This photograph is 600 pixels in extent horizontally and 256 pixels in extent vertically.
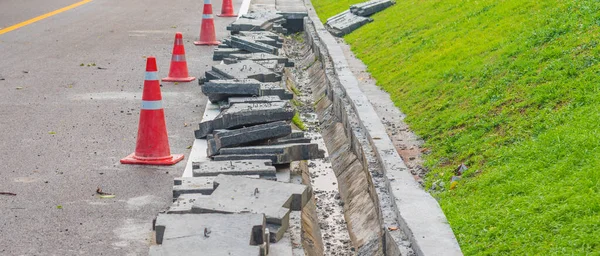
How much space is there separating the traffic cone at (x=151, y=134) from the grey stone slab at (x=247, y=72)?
2343mm

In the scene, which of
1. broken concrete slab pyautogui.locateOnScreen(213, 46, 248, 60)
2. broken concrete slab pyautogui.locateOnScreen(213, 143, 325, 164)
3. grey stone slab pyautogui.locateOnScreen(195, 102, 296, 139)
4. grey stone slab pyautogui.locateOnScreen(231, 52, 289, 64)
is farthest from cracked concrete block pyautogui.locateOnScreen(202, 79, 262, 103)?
broken concrete slab pyautogui.locateOnScreen(213, 46, 248, 60)

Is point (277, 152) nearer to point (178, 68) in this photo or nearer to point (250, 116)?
point (250, 116)

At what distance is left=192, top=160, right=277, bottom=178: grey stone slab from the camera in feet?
22.6

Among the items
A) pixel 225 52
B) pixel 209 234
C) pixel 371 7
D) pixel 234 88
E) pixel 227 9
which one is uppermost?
pixel 209 234

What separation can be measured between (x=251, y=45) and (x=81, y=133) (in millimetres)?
4451

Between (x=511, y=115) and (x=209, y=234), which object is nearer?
(x=209, y=234)

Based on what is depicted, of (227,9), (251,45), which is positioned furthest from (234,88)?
(227,9)

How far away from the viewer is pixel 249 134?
7.78m

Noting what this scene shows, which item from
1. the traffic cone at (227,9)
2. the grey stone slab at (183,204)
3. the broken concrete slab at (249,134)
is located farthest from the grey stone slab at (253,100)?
the traffic cone at (227,9)

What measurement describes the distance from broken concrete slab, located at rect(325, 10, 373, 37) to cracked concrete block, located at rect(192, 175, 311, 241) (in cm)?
983

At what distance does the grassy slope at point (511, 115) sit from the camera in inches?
212

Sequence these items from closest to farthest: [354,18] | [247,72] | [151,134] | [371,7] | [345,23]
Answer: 1. [151,134]
2. [247,72]
3. [345,23]
4. [354,18]
5. [371,7]

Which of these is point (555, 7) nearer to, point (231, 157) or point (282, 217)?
point (231, 157)

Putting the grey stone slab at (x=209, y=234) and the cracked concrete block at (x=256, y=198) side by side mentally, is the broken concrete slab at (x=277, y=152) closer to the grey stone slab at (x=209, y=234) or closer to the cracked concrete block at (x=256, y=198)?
the cracked concrete block at (x=256, y=198)
